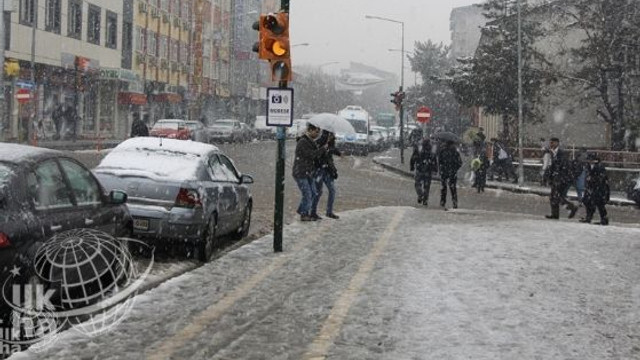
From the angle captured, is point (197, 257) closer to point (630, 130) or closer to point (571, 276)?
point (571, 276)

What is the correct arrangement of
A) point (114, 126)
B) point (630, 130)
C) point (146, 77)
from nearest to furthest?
point (630, 130) < point (114, 126) < point (146, 77)

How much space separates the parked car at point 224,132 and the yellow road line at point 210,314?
43.7 meters

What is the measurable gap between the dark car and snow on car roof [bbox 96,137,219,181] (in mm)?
1908

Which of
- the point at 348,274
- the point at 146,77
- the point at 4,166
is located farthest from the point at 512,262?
the point at 146,77

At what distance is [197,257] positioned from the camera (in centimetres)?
1015

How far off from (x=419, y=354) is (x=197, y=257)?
473 centimetres

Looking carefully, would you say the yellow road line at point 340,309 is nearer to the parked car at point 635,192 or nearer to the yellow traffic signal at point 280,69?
the yellow traffic signal at point 280,69

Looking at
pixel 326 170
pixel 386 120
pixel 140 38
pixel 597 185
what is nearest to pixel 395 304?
pixel 326 170

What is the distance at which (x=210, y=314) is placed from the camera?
7035mm

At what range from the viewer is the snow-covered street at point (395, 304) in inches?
239

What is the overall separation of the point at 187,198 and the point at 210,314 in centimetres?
305

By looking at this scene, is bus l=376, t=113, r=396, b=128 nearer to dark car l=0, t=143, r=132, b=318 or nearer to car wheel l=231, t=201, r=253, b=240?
car wheel l=231, t=201, r=253, b=240

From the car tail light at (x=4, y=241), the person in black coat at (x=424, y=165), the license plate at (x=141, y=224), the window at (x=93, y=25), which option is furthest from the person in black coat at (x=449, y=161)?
the window at (x=93, y=25)

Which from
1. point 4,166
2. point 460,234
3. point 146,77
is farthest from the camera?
point 146,77
